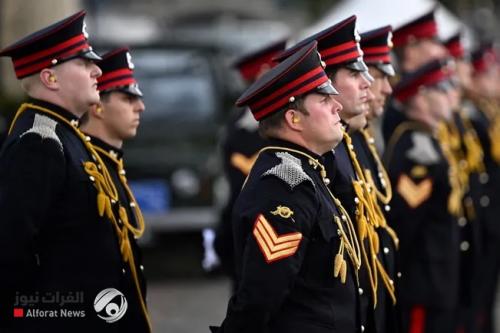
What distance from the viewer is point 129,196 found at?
243 inches

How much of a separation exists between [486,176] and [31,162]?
4847 millimetres

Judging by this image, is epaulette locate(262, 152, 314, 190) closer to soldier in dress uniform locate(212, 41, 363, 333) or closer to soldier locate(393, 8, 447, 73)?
soldier in dress uniform locate(212, 41, 363, 333)

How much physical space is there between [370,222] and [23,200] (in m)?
1.48

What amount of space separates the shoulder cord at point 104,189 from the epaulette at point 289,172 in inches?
38.7

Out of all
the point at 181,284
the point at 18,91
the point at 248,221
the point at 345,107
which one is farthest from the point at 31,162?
the point at 18,91

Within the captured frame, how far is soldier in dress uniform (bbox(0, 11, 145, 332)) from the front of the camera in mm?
5359

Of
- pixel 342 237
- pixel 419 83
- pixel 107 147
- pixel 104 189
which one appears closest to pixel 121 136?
pixel 107 147

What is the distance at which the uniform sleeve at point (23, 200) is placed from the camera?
5.31 m

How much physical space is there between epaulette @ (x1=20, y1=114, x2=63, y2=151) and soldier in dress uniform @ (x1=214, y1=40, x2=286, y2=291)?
2297 millimetres

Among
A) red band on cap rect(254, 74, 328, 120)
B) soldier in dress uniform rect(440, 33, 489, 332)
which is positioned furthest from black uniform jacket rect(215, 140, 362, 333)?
soldier in dress uniform rect(440, 33, 489, 332)

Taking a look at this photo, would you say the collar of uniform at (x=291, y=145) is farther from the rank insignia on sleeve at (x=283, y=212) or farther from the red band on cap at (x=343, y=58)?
the red band on cap at (x=343, y=58)

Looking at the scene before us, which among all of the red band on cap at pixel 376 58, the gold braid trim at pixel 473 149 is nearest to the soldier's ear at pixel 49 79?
the red band on cap at pixel 376 58

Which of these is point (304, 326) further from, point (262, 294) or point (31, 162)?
point (31, 162)

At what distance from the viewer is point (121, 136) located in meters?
6.33
